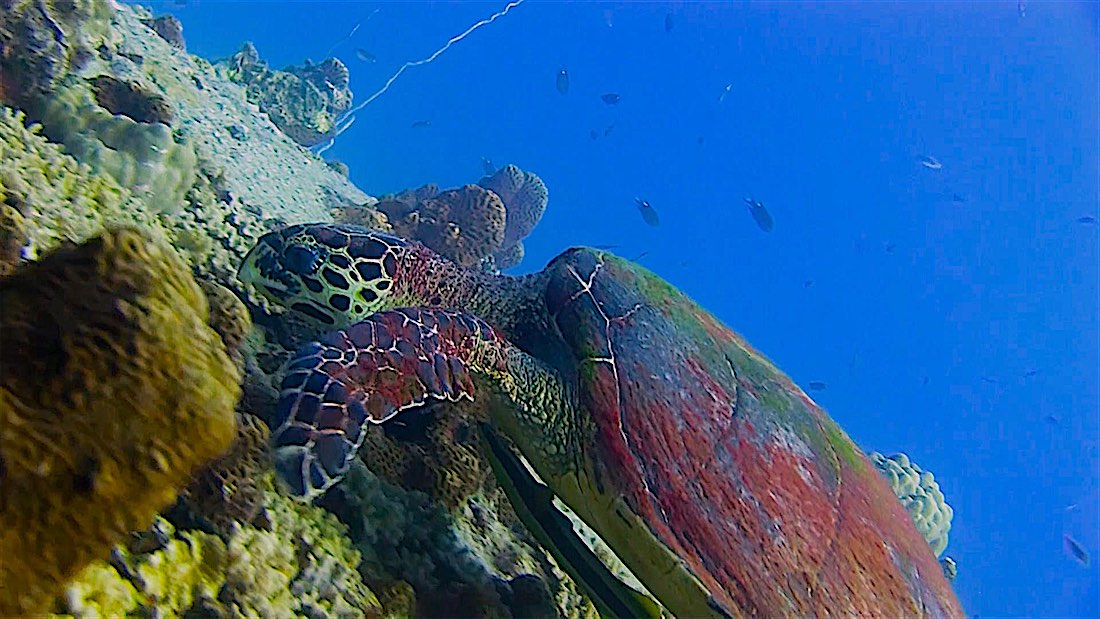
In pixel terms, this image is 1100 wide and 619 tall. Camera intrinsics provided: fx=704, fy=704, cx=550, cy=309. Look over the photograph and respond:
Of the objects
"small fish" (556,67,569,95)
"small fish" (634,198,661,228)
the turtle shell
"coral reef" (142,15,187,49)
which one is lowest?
the turtle shell

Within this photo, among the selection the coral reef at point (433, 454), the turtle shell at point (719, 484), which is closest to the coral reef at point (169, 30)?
the coral reef at point (433, 454)

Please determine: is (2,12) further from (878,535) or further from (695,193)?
(695,193)

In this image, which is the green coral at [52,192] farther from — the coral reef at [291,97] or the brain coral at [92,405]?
the coral reef at [291,97]

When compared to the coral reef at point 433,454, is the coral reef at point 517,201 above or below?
above

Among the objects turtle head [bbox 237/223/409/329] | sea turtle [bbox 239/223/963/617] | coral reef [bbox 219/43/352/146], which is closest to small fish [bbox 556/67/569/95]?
coral reef [bbox 219/43/352/146]

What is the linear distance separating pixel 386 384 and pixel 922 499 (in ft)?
22.2

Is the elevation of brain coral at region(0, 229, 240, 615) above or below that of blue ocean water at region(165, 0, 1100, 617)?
below

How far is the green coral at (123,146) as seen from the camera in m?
3.45

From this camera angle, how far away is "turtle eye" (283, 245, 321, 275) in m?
2.95

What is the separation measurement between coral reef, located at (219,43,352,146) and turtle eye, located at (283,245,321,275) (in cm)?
731

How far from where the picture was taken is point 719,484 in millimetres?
2719

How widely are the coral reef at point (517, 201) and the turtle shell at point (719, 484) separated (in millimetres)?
6118

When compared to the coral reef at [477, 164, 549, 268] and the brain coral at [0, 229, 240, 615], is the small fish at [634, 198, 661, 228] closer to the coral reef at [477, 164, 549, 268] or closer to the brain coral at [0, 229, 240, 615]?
the coral reef at [477, 164, 549, 268]

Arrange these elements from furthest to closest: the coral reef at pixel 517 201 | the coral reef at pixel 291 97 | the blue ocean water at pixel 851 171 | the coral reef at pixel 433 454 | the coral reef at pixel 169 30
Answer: the blue ocean water at pixel 851 171 → the coral reef at pixel 291 97 → the coral reef at pixel 517 201 → the coral reef at pixel 169 30 → the coral reef at pixel 433 454
